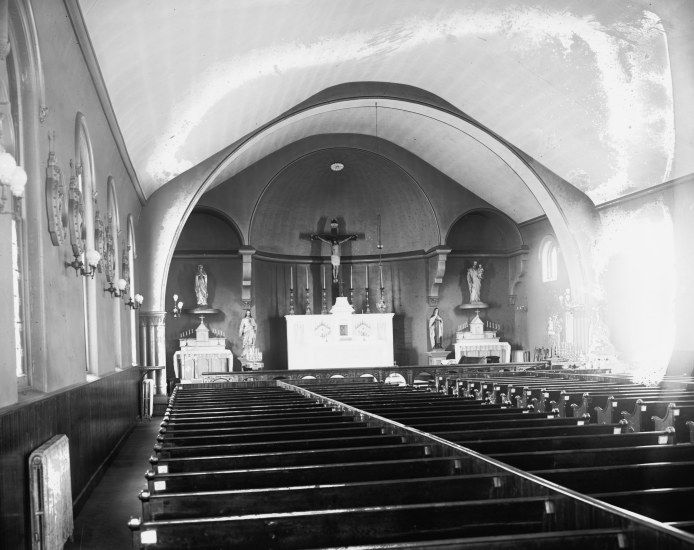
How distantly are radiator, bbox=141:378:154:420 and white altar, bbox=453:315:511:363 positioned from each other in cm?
835

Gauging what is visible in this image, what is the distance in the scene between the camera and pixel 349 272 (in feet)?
69.5

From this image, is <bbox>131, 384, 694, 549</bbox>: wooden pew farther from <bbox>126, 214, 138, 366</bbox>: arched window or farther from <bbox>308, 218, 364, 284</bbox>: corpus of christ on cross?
<bbox>308, 218, 364, 284</bbox>: corpus of christ on cross

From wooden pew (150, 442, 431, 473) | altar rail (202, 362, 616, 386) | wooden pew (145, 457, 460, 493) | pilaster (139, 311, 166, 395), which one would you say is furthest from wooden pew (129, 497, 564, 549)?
pilaster (139, 311, 166, 395)

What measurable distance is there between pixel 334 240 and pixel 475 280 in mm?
3954

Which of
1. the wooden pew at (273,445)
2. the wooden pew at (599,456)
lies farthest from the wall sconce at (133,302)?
the wooden pew at (599,456)

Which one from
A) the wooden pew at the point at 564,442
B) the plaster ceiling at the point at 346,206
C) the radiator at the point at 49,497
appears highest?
the plaster ceiling at the point at 346,206

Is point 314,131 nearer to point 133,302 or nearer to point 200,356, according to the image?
point 200,356

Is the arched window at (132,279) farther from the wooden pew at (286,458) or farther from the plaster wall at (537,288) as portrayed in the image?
the plaster wall at (537,288)

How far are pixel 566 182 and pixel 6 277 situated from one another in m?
13.8

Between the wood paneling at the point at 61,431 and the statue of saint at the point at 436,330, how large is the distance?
9.78 metres

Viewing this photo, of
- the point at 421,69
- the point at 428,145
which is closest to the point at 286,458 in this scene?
the point at 421,69

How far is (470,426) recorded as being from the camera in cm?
541

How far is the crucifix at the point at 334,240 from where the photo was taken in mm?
20141

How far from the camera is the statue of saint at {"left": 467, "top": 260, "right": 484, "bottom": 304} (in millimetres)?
20484
